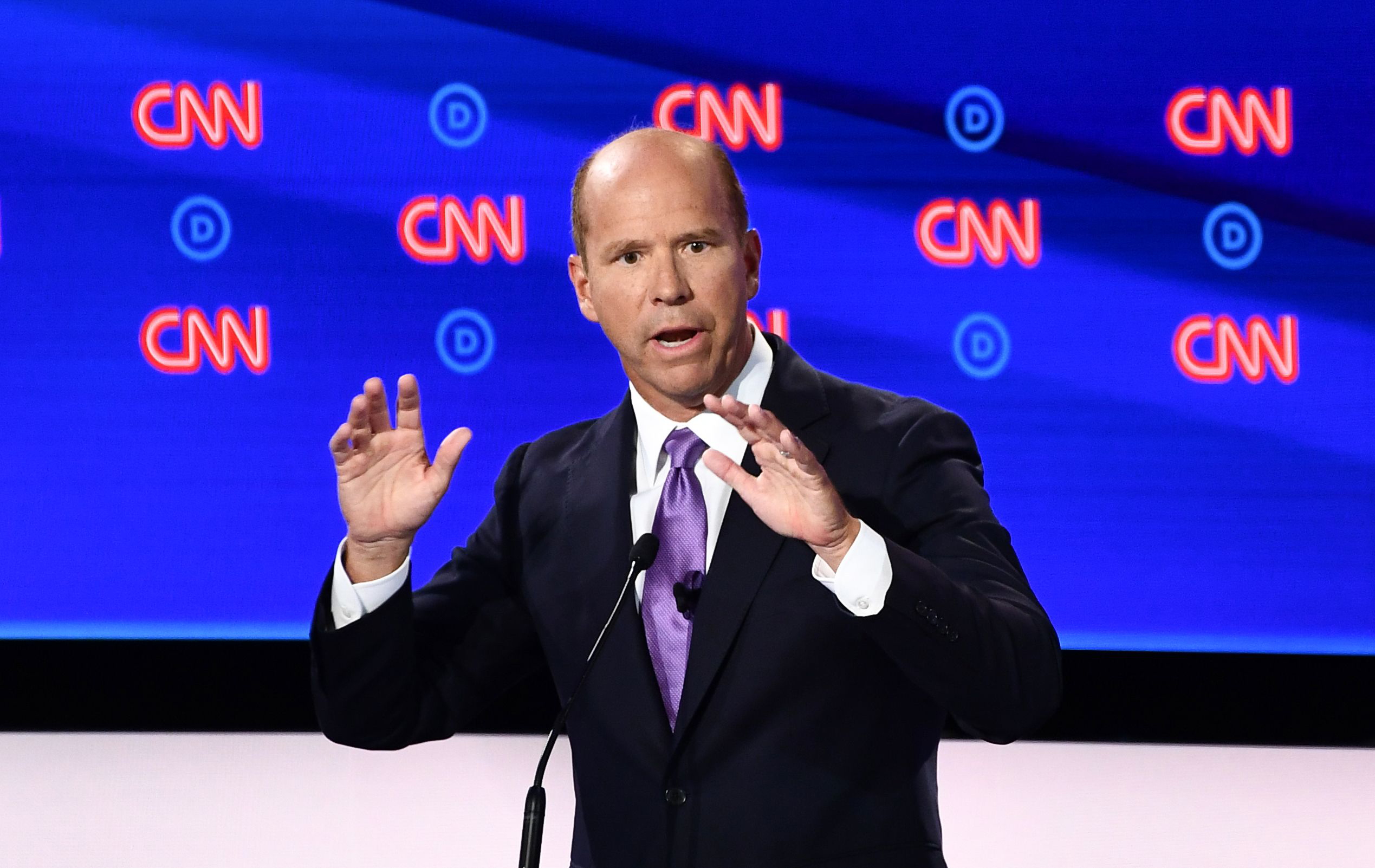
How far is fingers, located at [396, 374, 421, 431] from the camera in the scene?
1591 millimetres

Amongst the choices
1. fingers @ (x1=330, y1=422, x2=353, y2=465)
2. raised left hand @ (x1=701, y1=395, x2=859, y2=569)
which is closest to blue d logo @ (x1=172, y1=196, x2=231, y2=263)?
fingers @ (x1=330, y1=422, x2=353, y2=465)

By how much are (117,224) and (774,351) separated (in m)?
1.54

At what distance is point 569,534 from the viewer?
1743 mm

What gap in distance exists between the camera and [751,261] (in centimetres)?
176

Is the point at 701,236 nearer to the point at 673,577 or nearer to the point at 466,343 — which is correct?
the point at 673,577

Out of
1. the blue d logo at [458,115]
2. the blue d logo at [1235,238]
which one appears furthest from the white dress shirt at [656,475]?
the blue d logo at [1235,238]

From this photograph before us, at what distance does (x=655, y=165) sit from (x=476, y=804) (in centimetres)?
143

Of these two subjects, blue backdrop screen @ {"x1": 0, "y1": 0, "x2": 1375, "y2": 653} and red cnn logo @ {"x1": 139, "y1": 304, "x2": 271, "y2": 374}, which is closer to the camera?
blue backdrop screen @ {"x1": 0, "y1": 0, "x2": 1375, "y2": 653}

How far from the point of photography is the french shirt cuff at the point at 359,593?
5.31 ft

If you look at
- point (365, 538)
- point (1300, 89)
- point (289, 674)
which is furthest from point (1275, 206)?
point (289, 674)

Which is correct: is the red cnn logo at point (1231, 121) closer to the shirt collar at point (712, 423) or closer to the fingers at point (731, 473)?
the shirt collar at point (712, 423)

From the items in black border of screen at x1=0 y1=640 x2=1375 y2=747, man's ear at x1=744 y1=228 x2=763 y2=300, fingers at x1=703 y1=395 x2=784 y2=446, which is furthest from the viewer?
black border of screen at x1=0 y1=640 x2=1375 y2=747

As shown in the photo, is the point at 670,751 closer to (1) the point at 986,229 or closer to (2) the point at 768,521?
(2) the point at 768,521

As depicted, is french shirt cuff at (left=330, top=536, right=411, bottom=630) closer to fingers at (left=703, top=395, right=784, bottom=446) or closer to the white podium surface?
fingers at (left=703, top=395, right=784, bottom=446)
